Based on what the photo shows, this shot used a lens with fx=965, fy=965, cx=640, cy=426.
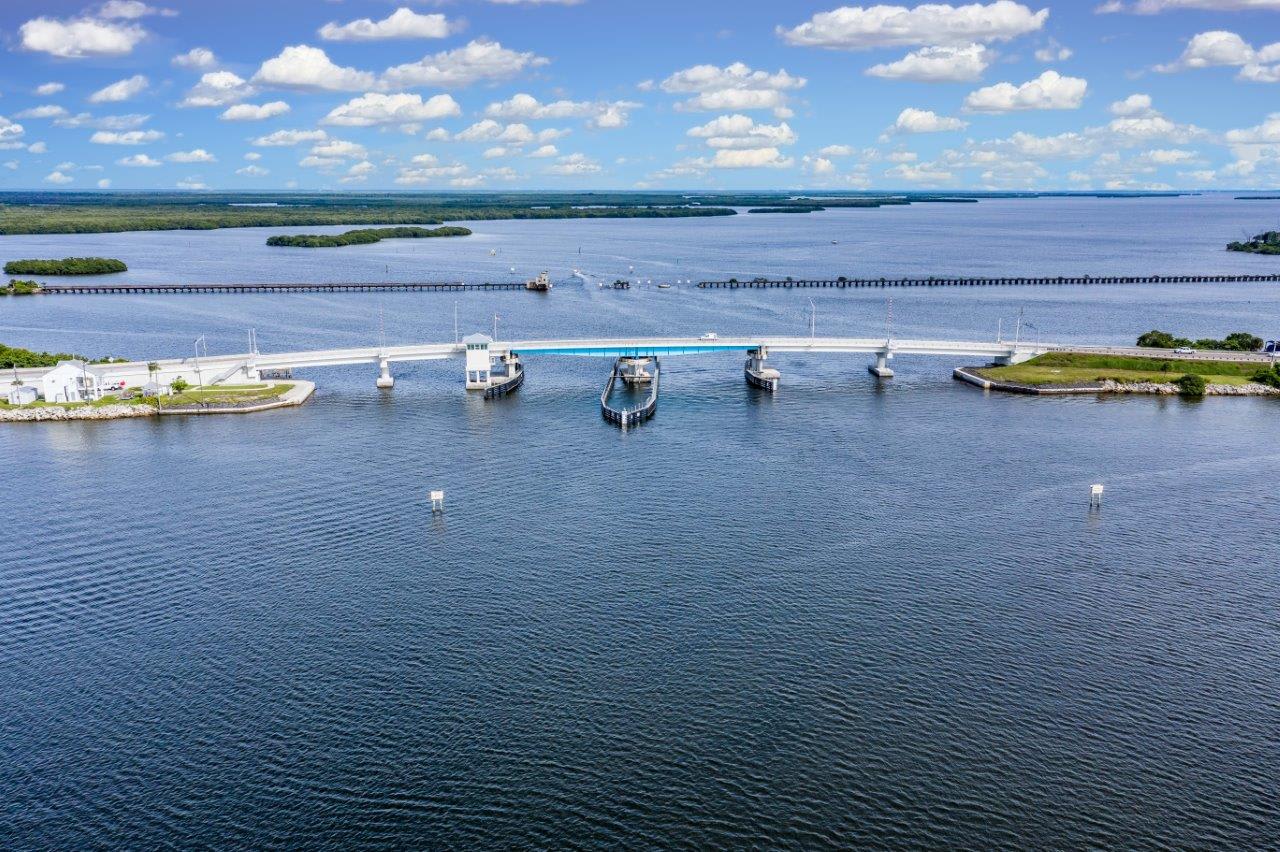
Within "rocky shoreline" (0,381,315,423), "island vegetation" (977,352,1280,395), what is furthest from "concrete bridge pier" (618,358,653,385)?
"island vegetation" (977,352,1280,395)

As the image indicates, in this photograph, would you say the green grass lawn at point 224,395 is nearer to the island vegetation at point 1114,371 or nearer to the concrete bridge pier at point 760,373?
the concrete bridge pier at point 760,373

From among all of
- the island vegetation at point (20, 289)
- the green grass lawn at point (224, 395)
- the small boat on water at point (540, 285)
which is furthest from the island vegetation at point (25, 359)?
the small boat on water at point (540, 285)

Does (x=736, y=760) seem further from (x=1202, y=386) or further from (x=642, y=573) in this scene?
(x=1202, y=386)

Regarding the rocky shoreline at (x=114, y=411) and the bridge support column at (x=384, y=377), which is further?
the bridge support column at (x=384, y=377)

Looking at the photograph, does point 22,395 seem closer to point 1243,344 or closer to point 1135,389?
point 1135,389

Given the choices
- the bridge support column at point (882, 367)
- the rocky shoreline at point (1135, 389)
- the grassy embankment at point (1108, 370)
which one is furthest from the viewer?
the bridge support column at point (882, 367)

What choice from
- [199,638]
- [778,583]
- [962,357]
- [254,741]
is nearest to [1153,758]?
[778,583]

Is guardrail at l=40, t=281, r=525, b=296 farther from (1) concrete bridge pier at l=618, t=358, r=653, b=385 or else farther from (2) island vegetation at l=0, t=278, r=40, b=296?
(1) concrete bridge pier at l=618, t=358, r=653, b=385

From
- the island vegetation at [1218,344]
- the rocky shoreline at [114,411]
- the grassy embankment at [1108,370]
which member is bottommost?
the rocky shoreline at [114,411]
